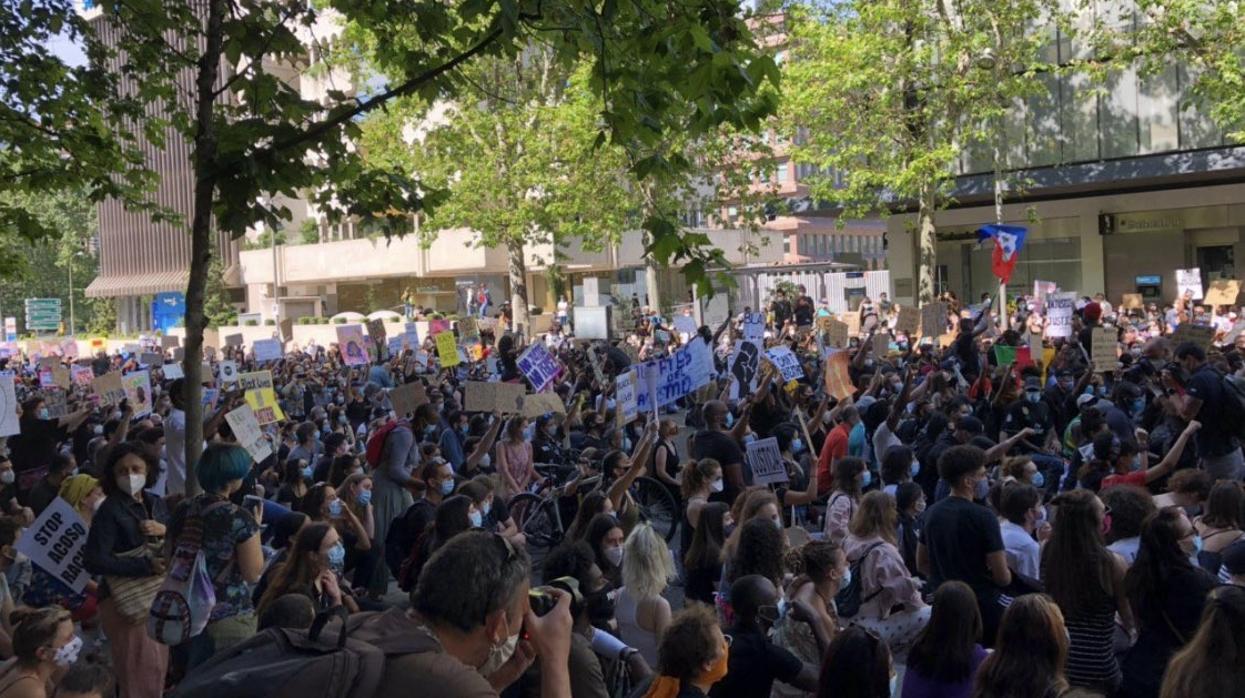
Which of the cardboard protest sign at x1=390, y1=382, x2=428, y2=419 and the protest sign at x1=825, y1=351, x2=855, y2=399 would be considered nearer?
the cardboard protest sign at x1=390, y1=382, x2=428, y2=419

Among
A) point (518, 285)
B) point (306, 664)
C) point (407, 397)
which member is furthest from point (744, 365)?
point (518, 285)

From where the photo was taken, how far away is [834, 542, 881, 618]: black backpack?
6.06 meters

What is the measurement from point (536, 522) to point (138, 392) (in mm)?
6736

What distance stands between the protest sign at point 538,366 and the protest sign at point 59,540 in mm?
7039

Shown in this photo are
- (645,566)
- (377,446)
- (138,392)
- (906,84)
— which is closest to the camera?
(645,566)

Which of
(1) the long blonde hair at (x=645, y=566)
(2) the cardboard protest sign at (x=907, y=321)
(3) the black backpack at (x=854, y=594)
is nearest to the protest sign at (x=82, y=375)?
(2) the cardboard protest sign at (x=907, y=321)

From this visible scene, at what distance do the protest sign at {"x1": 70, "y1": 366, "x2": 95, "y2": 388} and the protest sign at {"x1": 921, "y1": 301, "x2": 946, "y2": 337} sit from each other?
15.3m

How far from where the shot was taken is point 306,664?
2191mm

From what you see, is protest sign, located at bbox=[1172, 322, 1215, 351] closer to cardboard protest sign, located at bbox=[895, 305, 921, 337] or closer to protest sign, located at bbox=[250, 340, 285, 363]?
cardboard protest sign, located at bbox=[895, 305, 921, 337]

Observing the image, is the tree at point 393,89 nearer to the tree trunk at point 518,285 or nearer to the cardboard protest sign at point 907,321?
the cardboard protest sign at point 907,321

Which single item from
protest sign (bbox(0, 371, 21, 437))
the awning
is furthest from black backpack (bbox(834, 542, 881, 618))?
the awning

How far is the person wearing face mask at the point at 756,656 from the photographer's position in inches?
188

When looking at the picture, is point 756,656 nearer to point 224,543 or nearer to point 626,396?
point 224,543

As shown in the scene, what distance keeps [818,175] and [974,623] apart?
94.0ft
